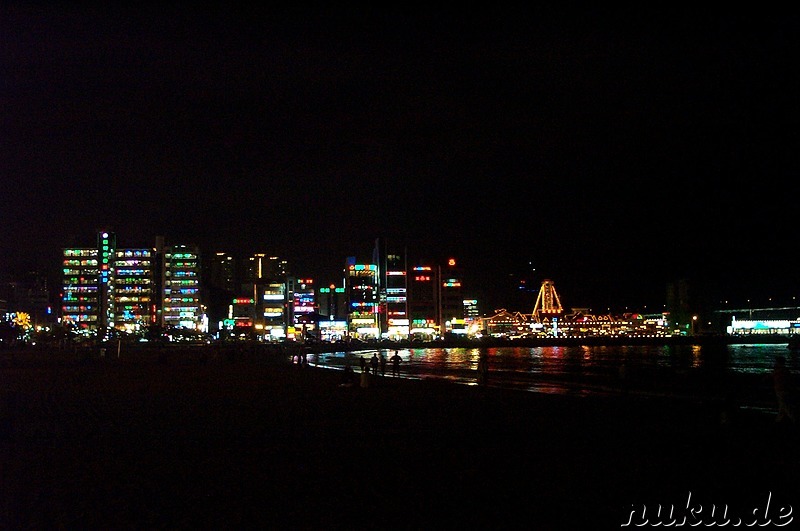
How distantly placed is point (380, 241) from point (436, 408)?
177581 mm

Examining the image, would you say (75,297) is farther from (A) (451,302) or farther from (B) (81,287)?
(A) (451,302)

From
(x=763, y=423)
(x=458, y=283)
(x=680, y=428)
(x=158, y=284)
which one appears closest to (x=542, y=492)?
(x=680, y=428)

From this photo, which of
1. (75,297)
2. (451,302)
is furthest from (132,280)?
(451,302)

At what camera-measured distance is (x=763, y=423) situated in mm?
18031

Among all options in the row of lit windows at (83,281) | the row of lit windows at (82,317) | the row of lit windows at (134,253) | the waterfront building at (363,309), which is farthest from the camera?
the row of lit windows at (134,253)

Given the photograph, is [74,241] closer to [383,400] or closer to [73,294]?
[73,294]

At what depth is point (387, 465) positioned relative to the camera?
12805mm

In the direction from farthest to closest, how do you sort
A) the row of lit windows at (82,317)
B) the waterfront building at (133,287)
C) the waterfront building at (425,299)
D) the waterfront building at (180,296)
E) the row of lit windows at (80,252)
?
the waterfront building at (180,296), the waterfront building at (133,287), the row of lit windows at (80,252), the row of lit windows at (82,317), the waterfront building at (425,299)

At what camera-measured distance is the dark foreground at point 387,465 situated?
947 centimetres

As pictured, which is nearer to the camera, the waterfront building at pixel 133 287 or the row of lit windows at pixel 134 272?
the waterfront building at pixel 133 287

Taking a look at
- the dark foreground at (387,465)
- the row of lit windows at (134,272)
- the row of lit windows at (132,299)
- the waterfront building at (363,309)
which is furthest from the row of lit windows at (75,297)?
the dark foreground at (387,465)

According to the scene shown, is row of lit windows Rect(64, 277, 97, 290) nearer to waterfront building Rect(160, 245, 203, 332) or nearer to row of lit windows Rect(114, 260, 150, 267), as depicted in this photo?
row of lit windows Rect(114, 260, 150, 267)

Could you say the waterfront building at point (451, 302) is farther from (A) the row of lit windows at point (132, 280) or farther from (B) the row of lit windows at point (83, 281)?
(B) the row of lit windows at point (83, 281)

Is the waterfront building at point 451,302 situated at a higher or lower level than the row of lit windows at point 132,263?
lower
